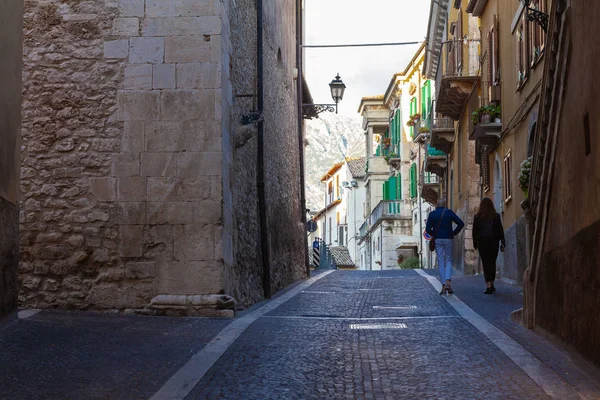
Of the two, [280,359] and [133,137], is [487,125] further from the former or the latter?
[280,359]

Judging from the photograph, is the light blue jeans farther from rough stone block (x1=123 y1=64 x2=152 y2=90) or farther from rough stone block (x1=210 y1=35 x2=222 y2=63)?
rough stone block (x1=123 y1=64 x2=152 y2=90)

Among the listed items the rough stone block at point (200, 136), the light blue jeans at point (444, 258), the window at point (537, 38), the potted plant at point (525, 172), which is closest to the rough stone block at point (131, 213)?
the rough stone block at point (200, 136)

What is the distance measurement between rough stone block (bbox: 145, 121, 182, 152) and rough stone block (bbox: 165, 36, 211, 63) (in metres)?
0.80

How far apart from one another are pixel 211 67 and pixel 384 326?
391 cm

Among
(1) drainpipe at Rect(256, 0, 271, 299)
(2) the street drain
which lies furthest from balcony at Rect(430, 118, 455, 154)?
(2) the street drain

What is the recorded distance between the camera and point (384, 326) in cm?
1019

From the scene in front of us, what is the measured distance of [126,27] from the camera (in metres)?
12.0

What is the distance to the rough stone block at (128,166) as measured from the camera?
38.7ft

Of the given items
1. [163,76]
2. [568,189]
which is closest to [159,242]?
[163,76]

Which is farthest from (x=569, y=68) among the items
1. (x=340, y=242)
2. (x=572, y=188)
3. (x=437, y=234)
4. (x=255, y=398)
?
(x=340, y=242)

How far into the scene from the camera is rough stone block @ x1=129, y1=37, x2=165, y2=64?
39.3 ft

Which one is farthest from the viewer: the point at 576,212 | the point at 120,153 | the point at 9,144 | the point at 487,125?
the point at 487,125

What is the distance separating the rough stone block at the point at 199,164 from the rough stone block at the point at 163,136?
0.59 feet

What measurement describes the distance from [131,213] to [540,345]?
5.44m
